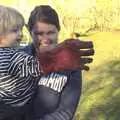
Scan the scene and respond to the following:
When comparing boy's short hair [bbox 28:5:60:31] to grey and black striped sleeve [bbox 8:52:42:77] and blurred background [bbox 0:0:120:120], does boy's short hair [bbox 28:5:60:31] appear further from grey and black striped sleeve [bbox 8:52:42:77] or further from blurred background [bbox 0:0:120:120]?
blurred background [bbox 0:0:120:120]

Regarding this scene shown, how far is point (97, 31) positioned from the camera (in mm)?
11102

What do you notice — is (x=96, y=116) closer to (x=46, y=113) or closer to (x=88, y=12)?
(x=46, y=113)

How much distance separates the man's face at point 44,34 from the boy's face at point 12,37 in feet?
0.79

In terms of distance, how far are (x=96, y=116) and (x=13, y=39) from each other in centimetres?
404

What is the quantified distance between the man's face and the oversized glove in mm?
331

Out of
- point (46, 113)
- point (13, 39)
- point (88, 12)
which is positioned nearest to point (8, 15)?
point (13, 39)

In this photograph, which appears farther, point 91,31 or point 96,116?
point 91,31

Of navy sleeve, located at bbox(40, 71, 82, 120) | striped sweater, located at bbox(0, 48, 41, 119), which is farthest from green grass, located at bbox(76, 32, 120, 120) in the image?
striped sweater, located at bbox(0, 48, 41, 119)

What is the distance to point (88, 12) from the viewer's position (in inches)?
428

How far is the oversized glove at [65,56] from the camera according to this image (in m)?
2.02

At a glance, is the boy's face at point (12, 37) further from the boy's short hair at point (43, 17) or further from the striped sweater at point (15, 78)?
the boy's short hair at point (43, 17)

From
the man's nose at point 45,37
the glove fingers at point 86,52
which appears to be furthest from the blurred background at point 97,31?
the glove fingers at point 86,52

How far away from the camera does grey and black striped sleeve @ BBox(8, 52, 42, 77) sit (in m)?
2.02

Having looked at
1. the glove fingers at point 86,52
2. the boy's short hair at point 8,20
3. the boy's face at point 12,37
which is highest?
the boy's short hair at point 8,20
